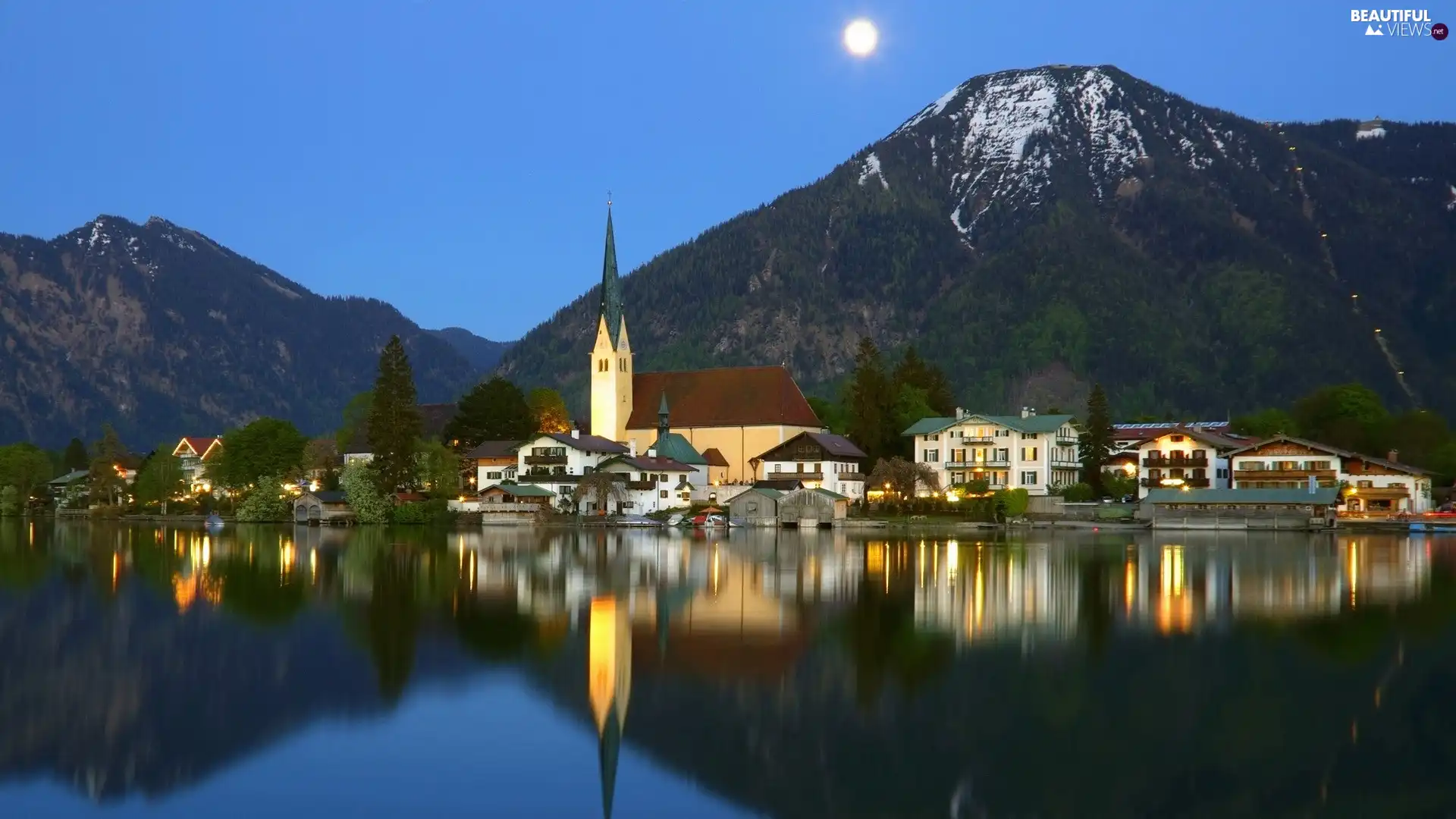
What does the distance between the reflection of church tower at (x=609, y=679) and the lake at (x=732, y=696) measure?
0.24 feet

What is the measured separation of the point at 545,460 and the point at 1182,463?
34.6 meters

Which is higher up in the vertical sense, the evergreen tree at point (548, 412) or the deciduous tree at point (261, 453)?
the evergreen tree at point (548, 412)

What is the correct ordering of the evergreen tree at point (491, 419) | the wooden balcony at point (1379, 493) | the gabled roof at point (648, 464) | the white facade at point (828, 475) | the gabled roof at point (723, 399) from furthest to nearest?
the evergreen tree at point (491, 419)
the gabled roof at point (723, 399)
the white facade at point (828, 475)
the gabled roof at point (648, 464)
the wooden balcony at point (1379, 493)

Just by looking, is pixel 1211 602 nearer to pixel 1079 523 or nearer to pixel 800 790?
pixel 800 790

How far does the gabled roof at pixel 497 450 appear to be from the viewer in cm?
8344

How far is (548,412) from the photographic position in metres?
102

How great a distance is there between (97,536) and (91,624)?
137 ft

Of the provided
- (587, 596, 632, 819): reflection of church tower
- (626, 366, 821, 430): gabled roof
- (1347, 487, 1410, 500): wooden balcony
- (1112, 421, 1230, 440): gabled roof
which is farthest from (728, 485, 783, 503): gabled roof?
(587, 596, 632, 819): reflection of church tower

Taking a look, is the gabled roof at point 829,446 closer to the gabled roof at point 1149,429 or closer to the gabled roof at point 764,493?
the gabled roof at point 764,493

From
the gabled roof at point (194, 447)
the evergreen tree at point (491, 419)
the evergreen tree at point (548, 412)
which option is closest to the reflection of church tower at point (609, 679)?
the evergreen tree at point (491, 419)

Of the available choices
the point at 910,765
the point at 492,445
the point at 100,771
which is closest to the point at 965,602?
the point at 910,765

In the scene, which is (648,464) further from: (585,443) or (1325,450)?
(1325,450)

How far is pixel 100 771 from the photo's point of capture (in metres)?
16.2

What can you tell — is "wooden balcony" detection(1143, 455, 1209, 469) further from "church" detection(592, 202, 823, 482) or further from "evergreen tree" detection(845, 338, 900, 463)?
"church" detection(592, 202, 823, 482)
